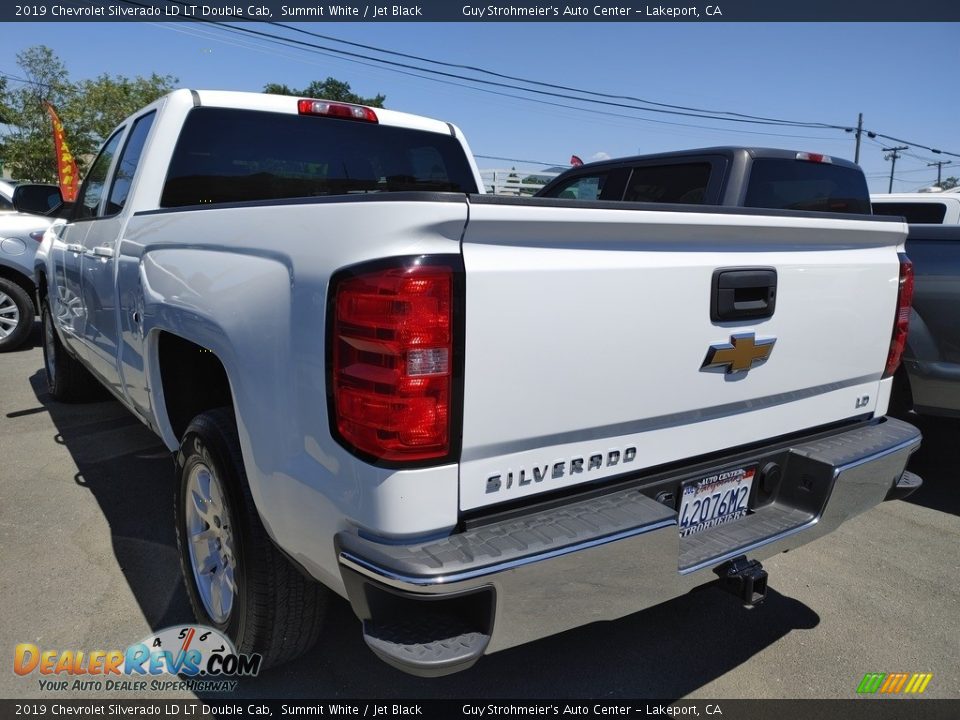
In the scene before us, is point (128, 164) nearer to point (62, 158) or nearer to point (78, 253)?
point (78, 253)

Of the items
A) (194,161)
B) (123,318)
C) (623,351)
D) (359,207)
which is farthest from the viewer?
(194,161)

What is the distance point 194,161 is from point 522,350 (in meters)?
2.40

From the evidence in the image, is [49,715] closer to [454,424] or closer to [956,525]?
[454,424]

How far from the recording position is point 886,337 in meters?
2.62

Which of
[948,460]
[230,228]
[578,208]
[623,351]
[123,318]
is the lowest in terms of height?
[948,460]

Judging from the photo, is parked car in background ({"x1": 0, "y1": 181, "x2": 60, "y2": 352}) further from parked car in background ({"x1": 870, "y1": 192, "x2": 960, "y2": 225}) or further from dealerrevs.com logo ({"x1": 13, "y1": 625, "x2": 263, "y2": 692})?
parked car in background ({"x1": 870, "y1": 192, "x2": 960, "y2": 225})

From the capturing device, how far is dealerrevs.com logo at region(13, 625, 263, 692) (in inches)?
91.1

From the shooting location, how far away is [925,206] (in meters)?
6.60

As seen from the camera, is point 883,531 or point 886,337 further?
point 883,531

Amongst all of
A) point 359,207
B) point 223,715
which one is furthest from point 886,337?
point 223,715

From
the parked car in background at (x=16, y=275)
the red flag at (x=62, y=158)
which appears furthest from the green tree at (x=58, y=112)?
the parked car in background at (x=16, y=275)

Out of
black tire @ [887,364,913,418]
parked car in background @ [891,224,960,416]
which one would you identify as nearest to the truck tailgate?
parked car in background @ [891,224,960,416]

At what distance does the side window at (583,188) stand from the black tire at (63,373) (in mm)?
3934

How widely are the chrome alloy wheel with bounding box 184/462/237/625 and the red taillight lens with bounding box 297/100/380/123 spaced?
6.56 ft
